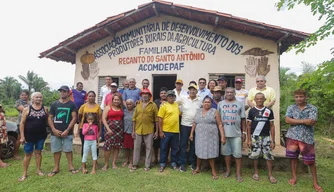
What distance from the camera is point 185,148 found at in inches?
188

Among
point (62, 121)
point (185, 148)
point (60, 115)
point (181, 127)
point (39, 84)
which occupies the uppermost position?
point (39, 84)

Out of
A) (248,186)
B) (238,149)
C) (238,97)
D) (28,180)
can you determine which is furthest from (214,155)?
(28,180)

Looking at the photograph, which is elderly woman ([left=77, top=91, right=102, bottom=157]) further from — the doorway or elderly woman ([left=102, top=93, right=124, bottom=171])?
the doorway

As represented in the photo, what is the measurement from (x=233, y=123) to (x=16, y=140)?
553 cm

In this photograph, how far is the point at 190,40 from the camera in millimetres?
6973

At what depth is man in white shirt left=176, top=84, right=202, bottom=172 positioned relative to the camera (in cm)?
473

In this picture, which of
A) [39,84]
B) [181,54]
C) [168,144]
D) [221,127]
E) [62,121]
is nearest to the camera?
[221,127]

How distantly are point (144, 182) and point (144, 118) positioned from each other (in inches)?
49.3

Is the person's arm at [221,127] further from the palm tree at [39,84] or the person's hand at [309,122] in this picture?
the palm tree at [39,84]

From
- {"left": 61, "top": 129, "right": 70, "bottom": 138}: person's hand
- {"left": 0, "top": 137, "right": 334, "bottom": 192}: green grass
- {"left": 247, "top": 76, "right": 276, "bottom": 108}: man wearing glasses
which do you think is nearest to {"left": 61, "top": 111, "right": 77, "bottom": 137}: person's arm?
{"left": 61, "top": 129, "right": 70, "bottom": 138}: person's hand

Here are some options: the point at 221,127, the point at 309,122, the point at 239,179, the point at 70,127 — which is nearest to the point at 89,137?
the point at 70,127

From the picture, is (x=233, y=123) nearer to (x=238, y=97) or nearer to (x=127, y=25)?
(x=238, y=97)

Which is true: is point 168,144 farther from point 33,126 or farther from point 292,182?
point 33,126

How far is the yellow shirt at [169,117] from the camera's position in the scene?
184 inches
